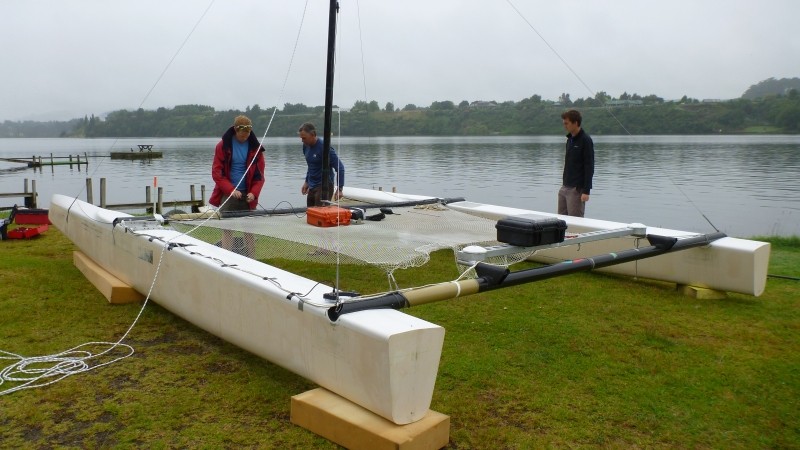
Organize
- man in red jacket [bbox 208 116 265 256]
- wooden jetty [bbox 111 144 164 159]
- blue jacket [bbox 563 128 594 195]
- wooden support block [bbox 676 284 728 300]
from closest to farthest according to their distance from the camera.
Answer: wooden support block [bbox 676 284 728 300], man in red jacket [bbox 208 116 265 256], blue jacket [bbox 563 128 594 195], wooden jetty [bbox 111 144 164 159]

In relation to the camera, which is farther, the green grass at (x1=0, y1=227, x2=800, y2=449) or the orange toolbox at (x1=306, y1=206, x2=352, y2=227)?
the orange toolbox at (x1=306, y1=206, x2=352, y2=227)

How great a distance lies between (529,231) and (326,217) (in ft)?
5.62

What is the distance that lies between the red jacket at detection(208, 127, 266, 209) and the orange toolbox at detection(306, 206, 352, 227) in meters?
0.99

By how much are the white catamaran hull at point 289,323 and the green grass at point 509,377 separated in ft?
0.72

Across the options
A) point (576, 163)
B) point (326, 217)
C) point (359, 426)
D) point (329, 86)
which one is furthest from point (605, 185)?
point (359, 426)

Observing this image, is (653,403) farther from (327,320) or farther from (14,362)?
(14,362)

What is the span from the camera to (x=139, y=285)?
4.81 m

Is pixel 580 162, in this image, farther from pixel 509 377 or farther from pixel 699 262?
pixel 509 377

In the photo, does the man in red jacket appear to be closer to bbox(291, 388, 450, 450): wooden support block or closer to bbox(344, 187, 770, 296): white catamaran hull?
bbox(344, 187, 770, 296): white catamaran hull

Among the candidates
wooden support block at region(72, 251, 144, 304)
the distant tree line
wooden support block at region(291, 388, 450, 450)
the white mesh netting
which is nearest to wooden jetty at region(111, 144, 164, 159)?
the distant tree line

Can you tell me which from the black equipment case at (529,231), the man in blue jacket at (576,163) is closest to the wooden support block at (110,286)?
the black equipment case at (529,231)

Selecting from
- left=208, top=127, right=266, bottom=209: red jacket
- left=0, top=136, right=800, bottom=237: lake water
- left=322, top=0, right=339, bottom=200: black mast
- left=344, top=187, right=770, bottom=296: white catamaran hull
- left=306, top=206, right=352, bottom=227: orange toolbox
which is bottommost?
left=0, top=136, right=800, bottom=237: lake water

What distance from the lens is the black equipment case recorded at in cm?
370

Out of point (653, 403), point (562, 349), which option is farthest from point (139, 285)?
point (653, 403)
